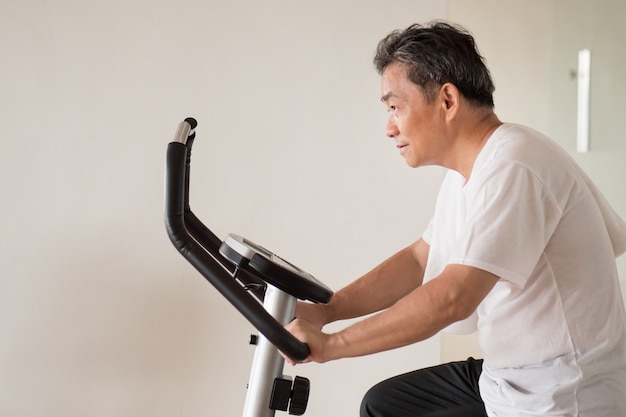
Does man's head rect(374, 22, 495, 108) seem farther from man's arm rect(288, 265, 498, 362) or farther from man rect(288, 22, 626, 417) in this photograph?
man's arm rect(288, 265, 498, 362)

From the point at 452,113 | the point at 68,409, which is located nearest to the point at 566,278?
the point at 452,113

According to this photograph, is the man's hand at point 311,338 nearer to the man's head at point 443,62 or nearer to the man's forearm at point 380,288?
the man's forearm at point 380,288

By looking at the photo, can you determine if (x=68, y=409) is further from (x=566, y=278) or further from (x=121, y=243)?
(x=566, y=278)

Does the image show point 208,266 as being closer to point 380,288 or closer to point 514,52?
point 380,288

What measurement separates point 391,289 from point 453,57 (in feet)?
1.96

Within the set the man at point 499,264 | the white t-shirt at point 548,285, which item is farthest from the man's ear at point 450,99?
the white t-shirt at point 548,285

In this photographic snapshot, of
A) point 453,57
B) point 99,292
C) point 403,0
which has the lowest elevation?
point 99,292

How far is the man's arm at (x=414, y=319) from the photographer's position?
126 cm

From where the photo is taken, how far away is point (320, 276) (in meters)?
2.70

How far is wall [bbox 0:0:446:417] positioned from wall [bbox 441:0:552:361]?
1.32ft

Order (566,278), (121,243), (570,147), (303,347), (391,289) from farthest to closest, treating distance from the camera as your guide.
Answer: (570,147), (121,243), (391,289), (566,278), (303,347)

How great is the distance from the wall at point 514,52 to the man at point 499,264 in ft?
4.35

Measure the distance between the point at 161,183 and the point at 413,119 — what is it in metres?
1.30

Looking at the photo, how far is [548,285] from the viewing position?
1.39 m
